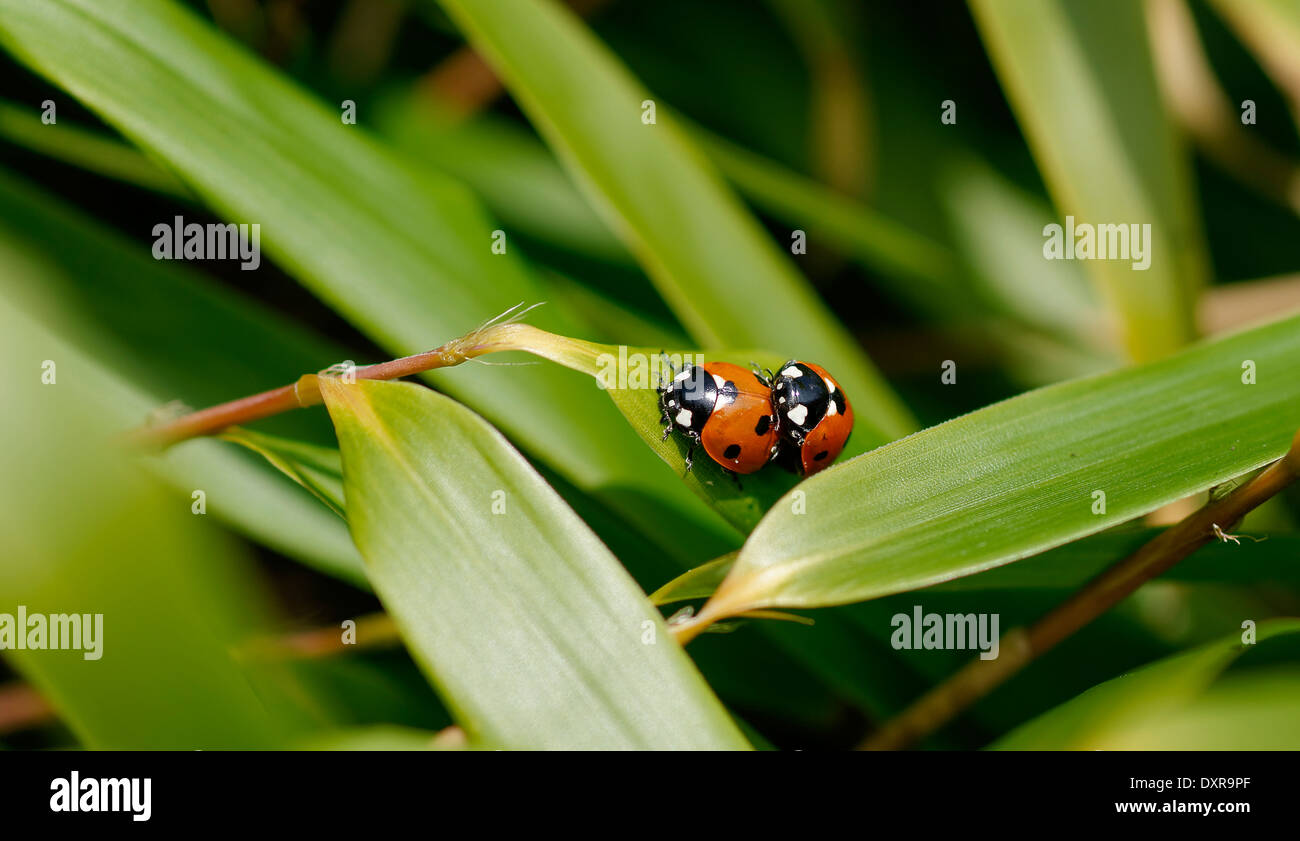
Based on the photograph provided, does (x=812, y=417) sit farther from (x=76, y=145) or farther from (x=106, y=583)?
(x=76, y=145)

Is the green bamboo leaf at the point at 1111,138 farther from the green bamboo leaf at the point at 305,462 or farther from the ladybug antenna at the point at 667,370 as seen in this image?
the green bamboo leaf at the point at 305,462

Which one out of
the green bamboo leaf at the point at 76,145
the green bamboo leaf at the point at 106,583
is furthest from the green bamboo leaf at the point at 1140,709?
the green bamboo leaf at the point at 76,145

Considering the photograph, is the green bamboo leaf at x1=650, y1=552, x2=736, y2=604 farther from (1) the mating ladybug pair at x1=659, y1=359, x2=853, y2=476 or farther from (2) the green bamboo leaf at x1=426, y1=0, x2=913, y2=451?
(2) the green bamboo leaf at x1=426, y1=0, x2=913, y2=451

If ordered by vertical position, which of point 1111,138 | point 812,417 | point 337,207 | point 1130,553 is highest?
point 1111,138

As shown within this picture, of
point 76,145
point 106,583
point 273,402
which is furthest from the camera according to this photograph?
point 76,145

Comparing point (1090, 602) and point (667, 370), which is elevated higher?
point (667, 370)

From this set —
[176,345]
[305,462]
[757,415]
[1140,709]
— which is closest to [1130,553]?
[1140,709]
